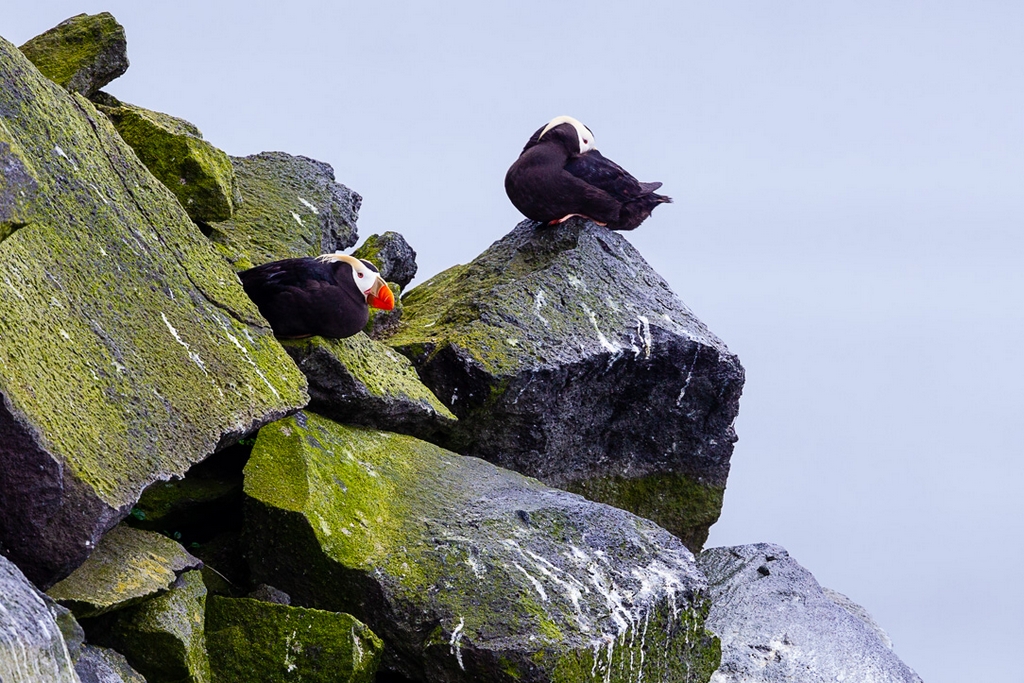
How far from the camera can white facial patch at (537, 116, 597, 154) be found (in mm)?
8242

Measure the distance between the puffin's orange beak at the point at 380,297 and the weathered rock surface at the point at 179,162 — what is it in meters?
1.13

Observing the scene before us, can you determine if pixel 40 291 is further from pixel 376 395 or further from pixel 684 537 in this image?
pixel 684 537

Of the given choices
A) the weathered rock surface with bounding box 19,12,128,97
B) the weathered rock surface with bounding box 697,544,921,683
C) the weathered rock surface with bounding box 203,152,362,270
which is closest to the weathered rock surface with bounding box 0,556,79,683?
the weathered rock surface with bounding box 203,152,362,270

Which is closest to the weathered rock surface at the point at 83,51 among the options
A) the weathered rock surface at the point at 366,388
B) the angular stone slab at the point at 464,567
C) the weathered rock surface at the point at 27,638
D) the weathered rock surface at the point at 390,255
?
the weathered rock surface at the point at 390,255

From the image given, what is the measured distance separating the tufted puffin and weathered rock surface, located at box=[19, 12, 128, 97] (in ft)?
4.83

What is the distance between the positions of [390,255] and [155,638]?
3.66m

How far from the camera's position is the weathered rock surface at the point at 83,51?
693 centimetres

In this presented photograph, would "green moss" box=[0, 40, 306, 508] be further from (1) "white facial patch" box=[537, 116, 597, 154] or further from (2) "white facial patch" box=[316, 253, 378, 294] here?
(1) "white facial patch" box=[537, 116, 597, 154]

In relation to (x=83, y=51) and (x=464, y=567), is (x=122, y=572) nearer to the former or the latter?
(x=464, y=567)

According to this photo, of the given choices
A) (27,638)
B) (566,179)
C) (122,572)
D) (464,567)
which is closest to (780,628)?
(464,567)

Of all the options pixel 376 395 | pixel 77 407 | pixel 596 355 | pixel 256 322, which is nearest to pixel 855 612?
pixel 596 355

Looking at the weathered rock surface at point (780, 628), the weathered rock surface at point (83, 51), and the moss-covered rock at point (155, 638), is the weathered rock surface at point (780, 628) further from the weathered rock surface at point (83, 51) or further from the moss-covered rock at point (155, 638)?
the weathered rock surface at point (83, 51)

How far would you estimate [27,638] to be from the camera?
3.73m

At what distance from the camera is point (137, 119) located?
705 centimetres
